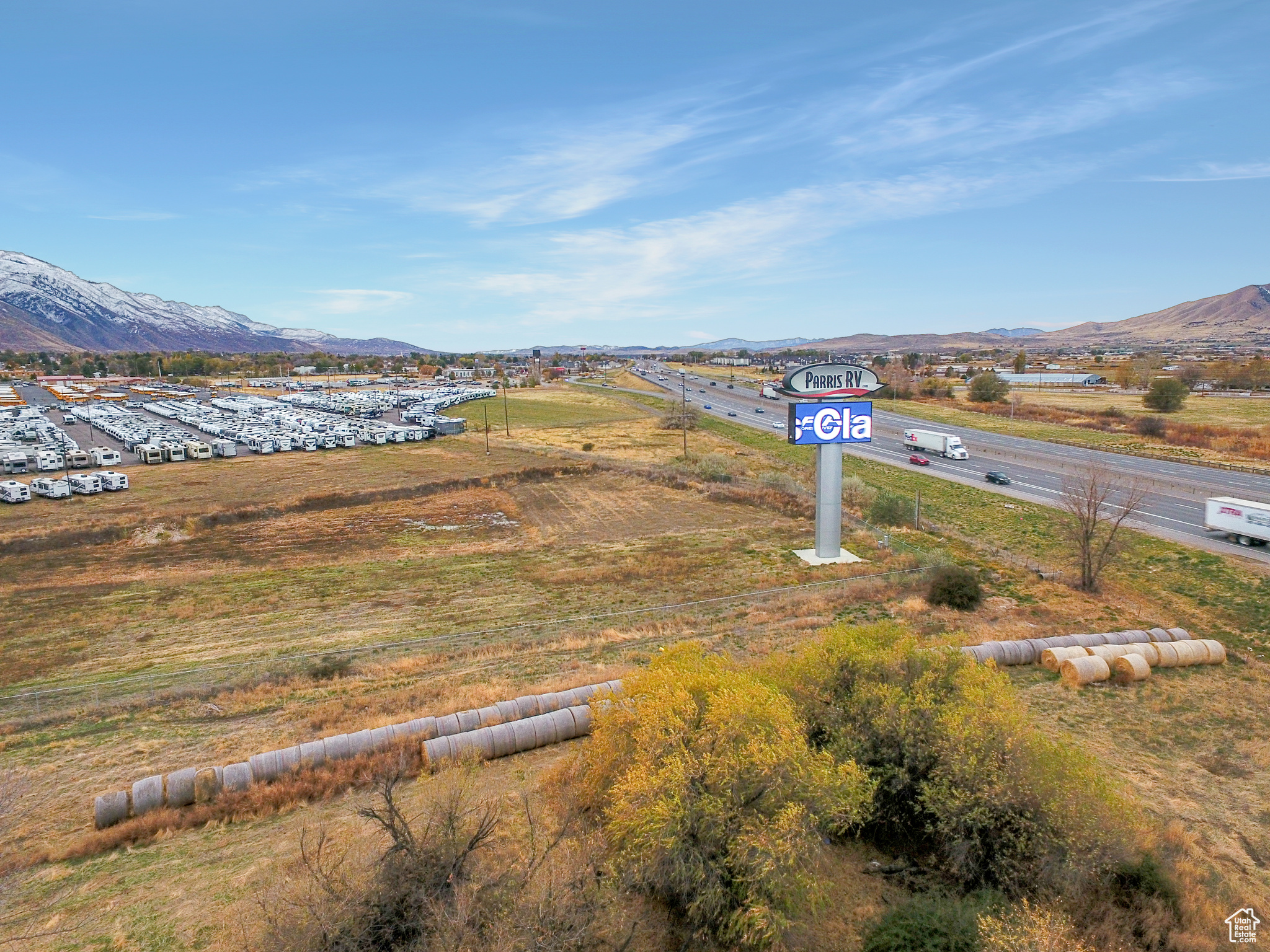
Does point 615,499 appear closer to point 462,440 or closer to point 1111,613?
point 1111,613

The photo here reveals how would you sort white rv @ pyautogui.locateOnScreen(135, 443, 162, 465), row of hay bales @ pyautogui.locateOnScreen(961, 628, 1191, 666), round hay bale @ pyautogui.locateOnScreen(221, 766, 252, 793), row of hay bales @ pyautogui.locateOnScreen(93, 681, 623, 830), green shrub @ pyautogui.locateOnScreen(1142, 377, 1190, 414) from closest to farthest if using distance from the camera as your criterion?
row of hay bales @ pyautogui.locateOnScreen(93, 681, 623, 830) < round hay bale @ pyautogui.locateOnScreen(221, 766, 252, 793) < row of hay bales @ pyautogui.locateOnScreen(961, 628, 1191, 666) < white rv @ pyautogui.locateOnScreen(135, 443, 162, 465) < green shrub @ pyautogui.locateOnScreen(1142, 377, 1190, 414)

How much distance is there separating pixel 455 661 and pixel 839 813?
16.9m

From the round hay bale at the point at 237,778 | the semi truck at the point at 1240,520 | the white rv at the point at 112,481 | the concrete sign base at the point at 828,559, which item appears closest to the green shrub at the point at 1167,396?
the semi truck at the point at 1240,520

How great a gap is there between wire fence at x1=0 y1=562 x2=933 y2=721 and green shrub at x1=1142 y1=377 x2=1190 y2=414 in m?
100

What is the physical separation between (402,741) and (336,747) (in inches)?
67.4

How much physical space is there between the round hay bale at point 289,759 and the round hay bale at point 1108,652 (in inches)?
1018

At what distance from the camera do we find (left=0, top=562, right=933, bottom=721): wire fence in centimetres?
2305

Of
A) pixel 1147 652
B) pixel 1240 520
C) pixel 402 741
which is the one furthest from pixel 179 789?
pixel 1240 520

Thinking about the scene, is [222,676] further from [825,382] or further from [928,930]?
[825,382]

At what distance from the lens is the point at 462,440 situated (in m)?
93.4

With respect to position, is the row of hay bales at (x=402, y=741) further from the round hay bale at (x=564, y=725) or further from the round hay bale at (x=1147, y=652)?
the round hay bale at (x=1147, y=652)

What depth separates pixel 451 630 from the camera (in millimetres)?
29531

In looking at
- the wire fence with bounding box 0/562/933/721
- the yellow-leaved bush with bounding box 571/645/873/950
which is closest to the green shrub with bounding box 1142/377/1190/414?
the wire fence with bounding box 0/562/933/721

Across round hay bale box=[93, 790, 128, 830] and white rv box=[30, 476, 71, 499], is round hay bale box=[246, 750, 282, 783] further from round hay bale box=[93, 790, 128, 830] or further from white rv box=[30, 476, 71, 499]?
white rv box=[30, 476, 71, 499]
